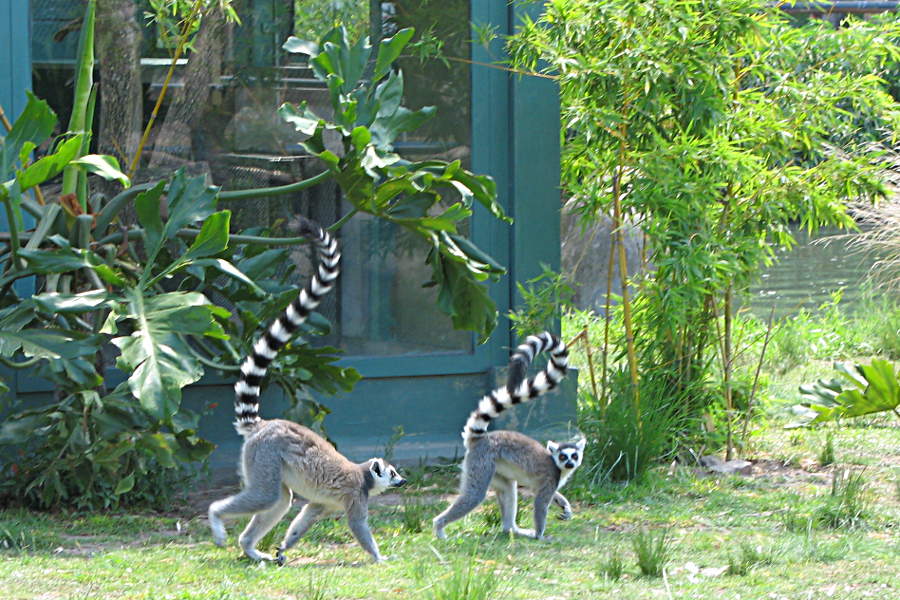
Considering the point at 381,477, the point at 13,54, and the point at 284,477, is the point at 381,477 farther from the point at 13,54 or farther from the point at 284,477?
the point at 13,54

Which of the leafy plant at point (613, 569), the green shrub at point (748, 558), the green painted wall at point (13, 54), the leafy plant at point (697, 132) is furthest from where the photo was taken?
the green painted wall at point (13, 54)

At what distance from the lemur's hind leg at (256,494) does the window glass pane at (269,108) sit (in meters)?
2.32

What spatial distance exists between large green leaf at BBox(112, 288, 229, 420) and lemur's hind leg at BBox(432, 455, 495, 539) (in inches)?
55.9

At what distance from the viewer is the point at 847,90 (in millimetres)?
7195

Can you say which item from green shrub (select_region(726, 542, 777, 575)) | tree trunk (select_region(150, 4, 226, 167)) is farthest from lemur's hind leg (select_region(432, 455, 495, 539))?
tree trunk (select_region(150, 4, 226, 167))

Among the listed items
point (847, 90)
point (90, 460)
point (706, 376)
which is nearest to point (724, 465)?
point (706, 376)

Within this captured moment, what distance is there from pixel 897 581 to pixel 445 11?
4741 mm

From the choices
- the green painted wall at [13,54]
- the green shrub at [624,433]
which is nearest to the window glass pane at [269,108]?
the green painted wall at [13,54]

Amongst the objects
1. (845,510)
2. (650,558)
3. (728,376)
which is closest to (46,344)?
(650,558)

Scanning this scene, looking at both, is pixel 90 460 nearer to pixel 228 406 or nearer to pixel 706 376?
pixel 228 406

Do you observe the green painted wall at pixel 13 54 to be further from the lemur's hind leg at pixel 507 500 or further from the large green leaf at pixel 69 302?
the lemur's hind leg at pixel 507 500

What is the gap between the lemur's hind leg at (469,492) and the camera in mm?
5879

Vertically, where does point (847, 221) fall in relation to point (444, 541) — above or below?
above

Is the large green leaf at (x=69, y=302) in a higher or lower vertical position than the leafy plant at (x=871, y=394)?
higher
